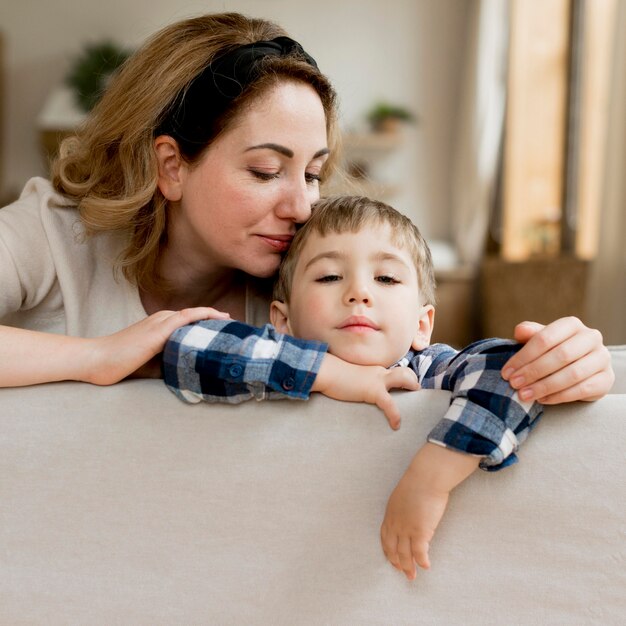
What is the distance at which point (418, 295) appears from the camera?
140cm

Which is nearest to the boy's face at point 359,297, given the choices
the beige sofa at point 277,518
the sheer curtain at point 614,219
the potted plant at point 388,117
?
the beige sofa at point 277,518

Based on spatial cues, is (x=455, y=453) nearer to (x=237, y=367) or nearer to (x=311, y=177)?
(x=237, y=367)

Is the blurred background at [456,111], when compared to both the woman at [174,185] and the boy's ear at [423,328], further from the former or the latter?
the boy's ear at [423,328]

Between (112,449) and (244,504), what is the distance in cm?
19

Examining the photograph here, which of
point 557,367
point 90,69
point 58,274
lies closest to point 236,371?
point 557,367

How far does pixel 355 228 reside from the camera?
1369mm

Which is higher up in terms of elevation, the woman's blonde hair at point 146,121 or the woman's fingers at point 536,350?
the woman's blonde hair at point 146,121

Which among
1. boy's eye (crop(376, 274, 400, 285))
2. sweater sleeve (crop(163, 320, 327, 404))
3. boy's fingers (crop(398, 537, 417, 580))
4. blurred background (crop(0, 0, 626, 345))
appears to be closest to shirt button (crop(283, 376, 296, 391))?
sweater sleeve (crop(163, 320, 327, 404))

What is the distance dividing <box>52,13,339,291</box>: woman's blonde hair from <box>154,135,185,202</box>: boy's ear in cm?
2

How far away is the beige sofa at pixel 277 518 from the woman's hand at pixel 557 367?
34 mm

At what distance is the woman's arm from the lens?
3.55 feet

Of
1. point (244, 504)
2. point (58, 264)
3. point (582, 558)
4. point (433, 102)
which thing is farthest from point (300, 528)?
point (433, 102)

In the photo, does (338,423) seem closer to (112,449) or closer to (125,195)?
(112,449)

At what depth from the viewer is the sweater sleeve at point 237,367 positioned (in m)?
1.03
